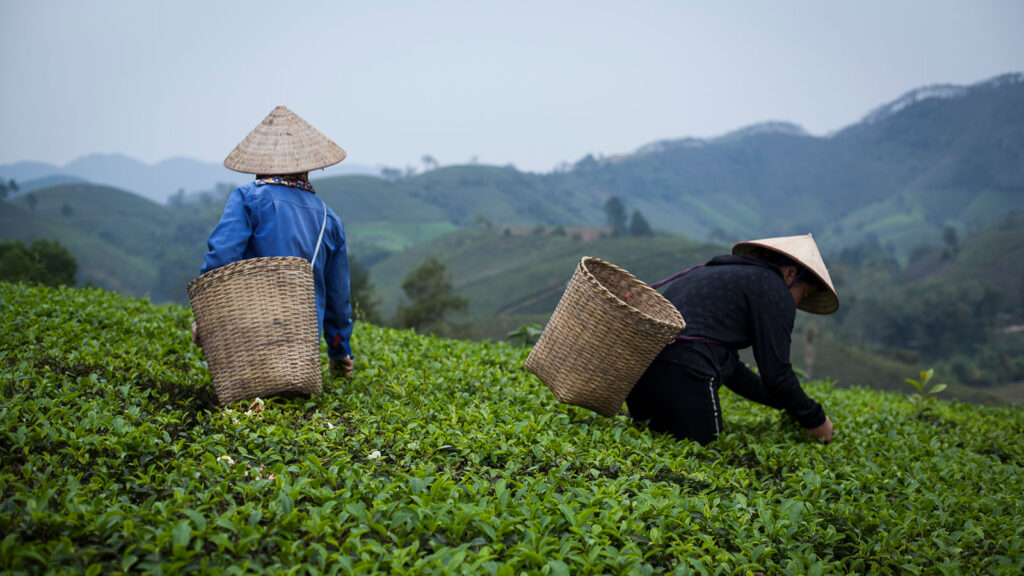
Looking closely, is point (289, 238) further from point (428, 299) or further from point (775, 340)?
point (428, 299)

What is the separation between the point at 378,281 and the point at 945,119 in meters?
158

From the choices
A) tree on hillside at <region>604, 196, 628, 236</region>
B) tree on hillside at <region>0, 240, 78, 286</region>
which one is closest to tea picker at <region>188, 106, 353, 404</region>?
tree on hillside at <region>0, 240, 78, 286</region>

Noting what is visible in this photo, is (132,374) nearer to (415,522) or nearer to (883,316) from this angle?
(415,522)

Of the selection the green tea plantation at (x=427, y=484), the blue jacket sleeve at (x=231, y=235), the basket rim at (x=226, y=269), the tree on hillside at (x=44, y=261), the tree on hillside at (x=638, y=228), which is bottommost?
the tree on hillside at (x=638, y=228)

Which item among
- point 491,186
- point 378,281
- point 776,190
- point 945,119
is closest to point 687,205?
point 776,190

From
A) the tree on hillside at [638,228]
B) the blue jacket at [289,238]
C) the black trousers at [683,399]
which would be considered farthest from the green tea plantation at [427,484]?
the tree on hillside at [638,228]

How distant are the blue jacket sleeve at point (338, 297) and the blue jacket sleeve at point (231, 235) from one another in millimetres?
536

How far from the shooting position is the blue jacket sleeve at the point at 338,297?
4180mm

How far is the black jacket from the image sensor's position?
3793 mm

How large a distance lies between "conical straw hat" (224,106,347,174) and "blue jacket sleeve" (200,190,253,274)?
232 millimetres

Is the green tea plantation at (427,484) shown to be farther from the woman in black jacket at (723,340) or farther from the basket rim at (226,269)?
the basket rim at (226,269)

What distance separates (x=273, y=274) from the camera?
3.55 meters

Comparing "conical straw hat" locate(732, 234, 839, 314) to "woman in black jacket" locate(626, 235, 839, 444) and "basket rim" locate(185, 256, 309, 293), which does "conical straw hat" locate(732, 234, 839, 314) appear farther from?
"basket rim" locate(185, 256, 309, 293)

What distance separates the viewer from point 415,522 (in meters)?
2.42
